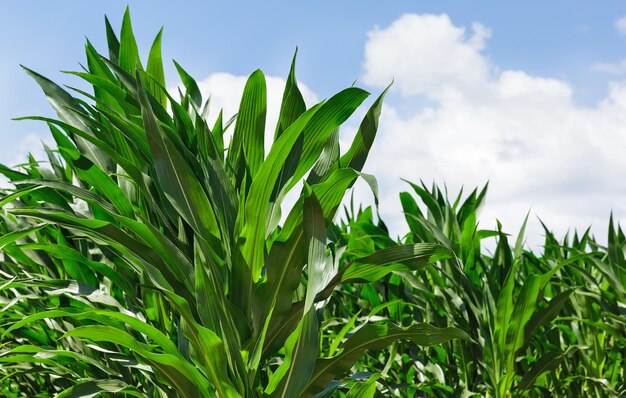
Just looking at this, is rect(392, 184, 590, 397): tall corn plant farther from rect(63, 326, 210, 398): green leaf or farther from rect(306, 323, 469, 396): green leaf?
rect(63, 326, 210, 398): green leaf

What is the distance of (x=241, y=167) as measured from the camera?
1451 millimetres

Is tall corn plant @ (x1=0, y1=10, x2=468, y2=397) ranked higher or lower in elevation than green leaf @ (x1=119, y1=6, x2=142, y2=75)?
lower

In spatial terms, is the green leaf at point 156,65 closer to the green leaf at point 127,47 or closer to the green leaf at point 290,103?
the green leaf at point 127,47

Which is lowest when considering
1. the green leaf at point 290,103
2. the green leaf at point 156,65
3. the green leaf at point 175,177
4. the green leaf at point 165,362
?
the green leaf at point 165,362

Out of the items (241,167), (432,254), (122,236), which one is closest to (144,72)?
(241,167)

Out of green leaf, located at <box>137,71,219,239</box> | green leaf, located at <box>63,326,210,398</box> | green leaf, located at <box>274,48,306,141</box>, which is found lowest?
green leaf, located at <box>63,326,210,398</box>

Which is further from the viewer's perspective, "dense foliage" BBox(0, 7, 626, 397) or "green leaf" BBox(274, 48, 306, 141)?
"green leaf" BBox(274, 48, 306, 141)

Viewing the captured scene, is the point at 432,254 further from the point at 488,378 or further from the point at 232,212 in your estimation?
the point at 488,378

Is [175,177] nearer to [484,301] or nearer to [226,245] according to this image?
[226,245]

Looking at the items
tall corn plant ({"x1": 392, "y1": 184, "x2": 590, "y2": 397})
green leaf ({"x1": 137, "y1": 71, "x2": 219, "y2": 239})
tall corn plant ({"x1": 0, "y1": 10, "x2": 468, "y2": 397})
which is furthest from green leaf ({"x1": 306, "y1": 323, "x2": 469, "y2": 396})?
tall corn plant ({"x1": 392, "y1": 184, "x2": 590, "y2": 397})

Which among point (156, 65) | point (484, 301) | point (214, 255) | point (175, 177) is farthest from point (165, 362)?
point (484, 301)

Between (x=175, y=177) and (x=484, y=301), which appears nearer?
(x=175, y=177)

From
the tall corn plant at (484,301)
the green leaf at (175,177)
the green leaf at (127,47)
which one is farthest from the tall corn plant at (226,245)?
the tall corn plant at (484,301)

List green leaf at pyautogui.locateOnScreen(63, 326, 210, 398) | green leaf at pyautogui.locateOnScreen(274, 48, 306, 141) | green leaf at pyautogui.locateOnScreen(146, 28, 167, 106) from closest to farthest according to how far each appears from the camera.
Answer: green leaf at pyautogui.locateOnScreen(63, 326, 210, 398)
green leaf at pyautogui.locateOnScreen(274, 48, 306, 141)
green leaf at pyautogui.locateOnScreen(146, 28, 167, 106)
